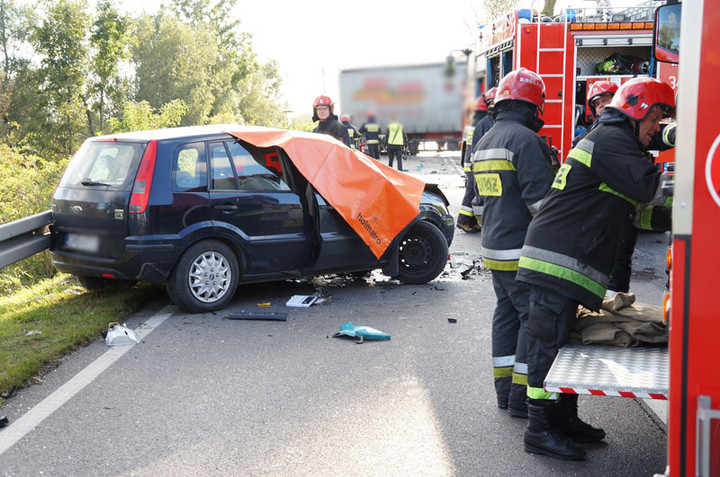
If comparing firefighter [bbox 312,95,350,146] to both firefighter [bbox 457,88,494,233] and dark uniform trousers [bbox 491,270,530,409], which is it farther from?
dark uniform trousers [bbox 491,270,530,409]

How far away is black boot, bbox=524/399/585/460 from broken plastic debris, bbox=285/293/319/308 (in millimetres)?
3843

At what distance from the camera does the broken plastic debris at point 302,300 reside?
780 cm

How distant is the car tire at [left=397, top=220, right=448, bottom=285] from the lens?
8.68 meters

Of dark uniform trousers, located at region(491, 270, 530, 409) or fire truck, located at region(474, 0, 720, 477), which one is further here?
dark uniform trousers, located at region(491, 270, 530, 409)

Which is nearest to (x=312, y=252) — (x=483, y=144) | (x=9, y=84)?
(x=483, y=144)

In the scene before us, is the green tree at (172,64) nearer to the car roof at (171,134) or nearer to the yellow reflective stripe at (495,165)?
the car roof at (171,134)

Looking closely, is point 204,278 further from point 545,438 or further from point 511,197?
point 545,438

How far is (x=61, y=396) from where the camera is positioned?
17.2ft

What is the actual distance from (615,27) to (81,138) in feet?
92.6

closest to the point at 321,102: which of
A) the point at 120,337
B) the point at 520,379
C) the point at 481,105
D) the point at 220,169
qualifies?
the point at 481,105

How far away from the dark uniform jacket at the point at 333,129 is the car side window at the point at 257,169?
351 cm

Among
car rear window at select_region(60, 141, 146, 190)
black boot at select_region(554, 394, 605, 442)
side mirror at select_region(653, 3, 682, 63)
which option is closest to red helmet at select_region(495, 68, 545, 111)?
side mirror at select_region(653, 3, 682, 63)

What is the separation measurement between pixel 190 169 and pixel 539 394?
435cm

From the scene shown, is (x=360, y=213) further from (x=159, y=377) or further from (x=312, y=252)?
(x=159, y=377)
